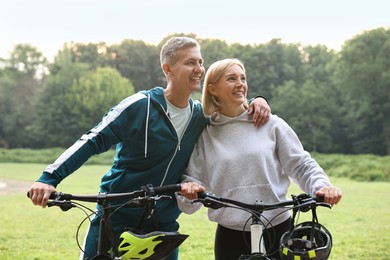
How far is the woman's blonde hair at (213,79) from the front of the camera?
9.77 ft

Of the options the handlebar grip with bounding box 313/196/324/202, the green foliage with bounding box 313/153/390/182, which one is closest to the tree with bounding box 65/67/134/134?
the green foliage with bounding box 313/153/390/182

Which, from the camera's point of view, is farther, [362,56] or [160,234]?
[362,56]

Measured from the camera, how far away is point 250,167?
9.25 ft

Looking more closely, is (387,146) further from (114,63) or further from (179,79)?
(179,79)

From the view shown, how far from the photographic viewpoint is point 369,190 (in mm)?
18125

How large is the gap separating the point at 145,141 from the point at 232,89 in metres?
0.57

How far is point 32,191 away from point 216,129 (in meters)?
1.08

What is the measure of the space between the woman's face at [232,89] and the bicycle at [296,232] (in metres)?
0.66

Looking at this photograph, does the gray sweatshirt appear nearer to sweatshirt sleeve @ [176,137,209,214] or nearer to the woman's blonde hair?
sweatshirt sleeve @ [176,137,209,214]

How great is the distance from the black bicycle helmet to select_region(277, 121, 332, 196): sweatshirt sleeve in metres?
0.32

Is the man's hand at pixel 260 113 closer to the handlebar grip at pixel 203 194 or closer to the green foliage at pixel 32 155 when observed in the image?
the handlebar grip at pixel 203 194

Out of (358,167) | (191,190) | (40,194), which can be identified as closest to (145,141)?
(191,190)

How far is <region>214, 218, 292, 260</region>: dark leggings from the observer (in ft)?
9.70

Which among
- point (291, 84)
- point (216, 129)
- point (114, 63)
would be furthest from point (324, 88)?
point (216, 129)
